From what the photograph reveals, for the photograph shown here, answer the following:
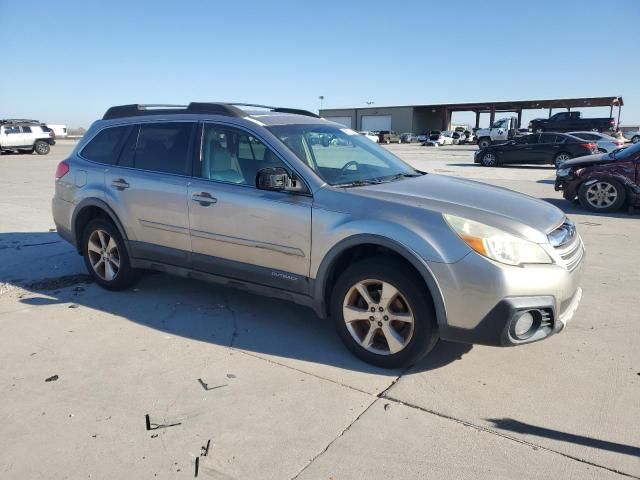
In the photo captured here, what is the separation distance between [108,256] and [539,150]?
19.1 metres

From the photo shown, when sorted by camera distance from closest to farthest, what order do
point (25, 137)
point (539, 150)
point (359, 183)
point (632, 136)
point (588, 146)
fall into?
point (359, 183), point (588, 146), point (539, 150), point (25, 137), point (632, 136)

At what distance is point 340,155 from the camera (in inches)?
172

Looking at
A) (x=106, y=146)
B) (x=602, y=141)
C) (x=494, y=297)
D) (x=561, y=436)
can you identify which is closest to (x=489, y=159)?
(x=602, y=141)

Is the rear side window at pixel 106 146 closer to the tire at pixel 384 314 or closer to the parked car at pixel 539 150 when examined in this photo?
the tire at pixel 384 314

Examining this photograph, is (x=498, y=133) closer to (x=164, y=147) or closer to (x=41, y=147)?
(x=41, y=147)

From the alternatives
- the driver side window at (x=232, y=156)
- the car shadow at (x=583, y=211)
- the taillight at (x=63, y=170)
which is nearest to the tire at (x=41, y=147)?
the taillight at (x=63, y=170)

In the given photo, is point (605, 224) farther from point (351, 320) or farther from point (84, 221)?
point (84, 221)

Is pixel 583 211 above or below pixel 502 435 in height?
above

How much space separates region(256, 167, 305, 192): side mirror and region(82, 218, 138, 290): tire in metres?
1.92

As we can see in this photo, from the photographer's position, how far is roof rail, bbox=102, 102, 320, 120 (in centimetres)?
438

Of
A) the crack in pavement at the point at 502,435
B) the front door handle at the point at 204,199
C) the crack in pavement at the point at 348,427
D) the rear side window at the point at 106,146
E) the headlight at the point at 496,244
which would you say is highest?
the rear side window at the point at 106,146

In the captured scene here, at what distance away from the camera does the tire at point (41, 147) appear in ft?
94.7

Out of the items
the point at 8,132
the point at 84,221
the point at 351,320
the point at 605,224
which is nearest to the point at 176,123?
the point at 84,221

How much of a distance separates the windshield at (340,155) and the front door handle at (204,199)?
73cm
